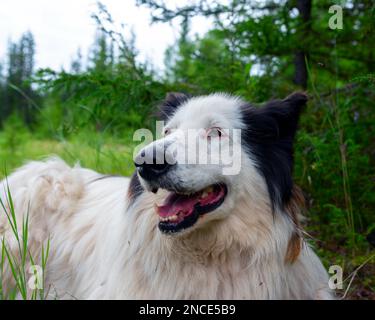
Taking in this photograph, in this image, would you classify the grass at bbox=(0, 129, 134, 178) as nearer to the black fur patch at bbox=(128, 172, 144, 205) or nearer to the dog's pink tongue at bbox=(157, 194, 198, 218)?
the black fur patch at bbox=(128, 172, 144, 205)

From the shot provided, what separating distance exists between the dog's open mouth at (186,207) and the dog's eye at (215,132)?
32cm

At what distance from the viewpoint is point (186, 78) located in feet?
19.1

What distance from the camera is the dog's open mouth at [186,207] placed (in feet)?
8.92

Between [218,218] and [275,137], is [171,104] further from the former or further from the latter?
[218,218]

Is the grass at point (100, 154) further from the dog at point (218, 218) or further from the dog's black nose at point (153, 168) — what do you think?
the dog's black nose at point (153, 168)

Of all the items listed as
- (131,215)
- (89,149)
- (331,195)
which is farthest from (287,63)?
(131,215)

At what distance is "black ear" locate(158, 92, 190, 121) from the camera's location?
342cm

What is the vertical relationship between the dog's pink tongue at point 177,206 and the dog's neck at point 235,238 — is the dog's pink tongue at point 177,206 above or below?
above

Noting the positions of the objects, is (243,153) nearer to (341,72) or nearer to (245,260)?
(245,260)

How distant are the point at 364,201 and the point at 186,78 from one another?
2.49 m

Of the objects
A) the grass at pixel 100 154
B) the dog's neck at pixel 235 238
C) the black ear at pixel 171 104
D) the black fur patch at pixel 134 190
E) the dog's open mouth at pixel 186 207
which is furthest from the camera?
the grass at pixel 100 154

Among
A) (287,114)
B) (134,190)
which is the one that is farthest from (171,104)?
(287,114)

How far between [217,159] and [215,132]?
0.23 m

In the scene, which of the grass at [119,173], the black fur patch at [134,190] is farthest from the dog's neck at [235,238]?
the grass at [119,173]
